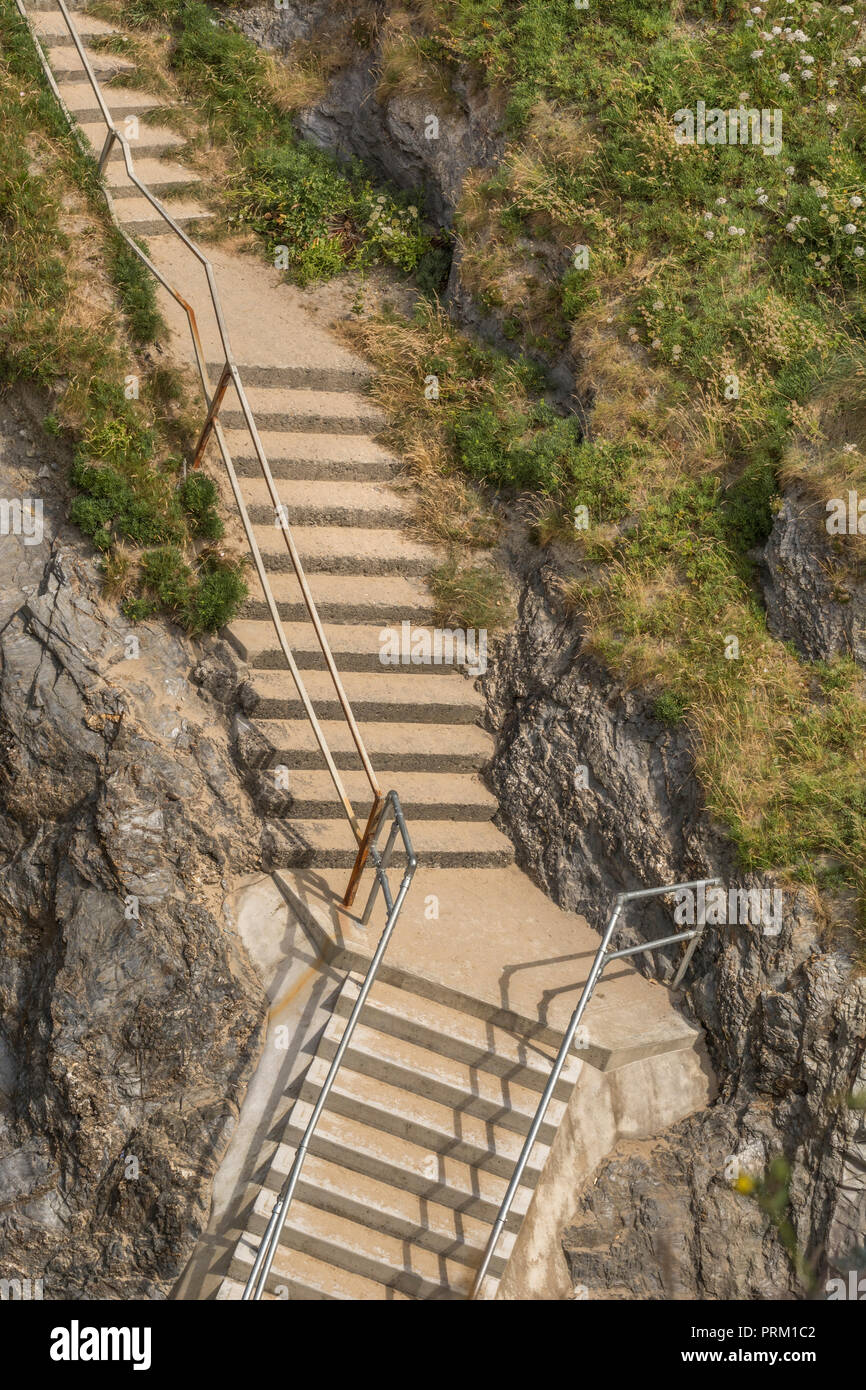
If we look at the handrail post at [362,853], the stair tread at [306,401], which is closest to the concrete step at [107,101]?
the stair tread at [306,401]

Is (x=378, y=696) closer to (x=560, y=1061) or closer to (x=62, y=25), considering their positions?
(x=560, y=1061)

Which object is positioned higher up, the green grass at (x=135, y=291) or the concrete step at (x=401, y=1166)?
the green grass at (x=135, y=291)

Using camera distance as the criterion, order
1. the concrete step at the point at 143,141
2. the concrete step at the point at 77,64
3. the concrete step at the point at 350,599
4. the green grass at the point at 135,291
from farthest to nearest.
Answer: the concrete step at the point at 77,64, the concrete step at the point at 143,141, the green grass at the point at 135,291, the concrete step at the point at 350,599

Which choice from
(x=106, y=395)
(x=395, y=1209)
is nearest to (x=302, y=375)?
(x=106, y=395)

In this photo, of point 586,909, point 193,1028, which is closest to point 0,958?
point 193,1028

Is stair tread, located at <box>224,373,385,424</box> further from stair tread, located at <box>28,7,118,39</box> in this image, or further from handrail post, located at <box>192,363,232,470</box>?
stair tread, located at <box>28,7,118,39</box>

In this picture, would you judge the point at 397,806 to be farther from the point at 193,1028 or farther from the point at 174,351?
the point at 174,351

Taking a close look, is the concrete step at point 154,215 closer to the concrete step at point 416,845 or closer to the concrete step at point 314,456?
the concrete step at point 314,456
